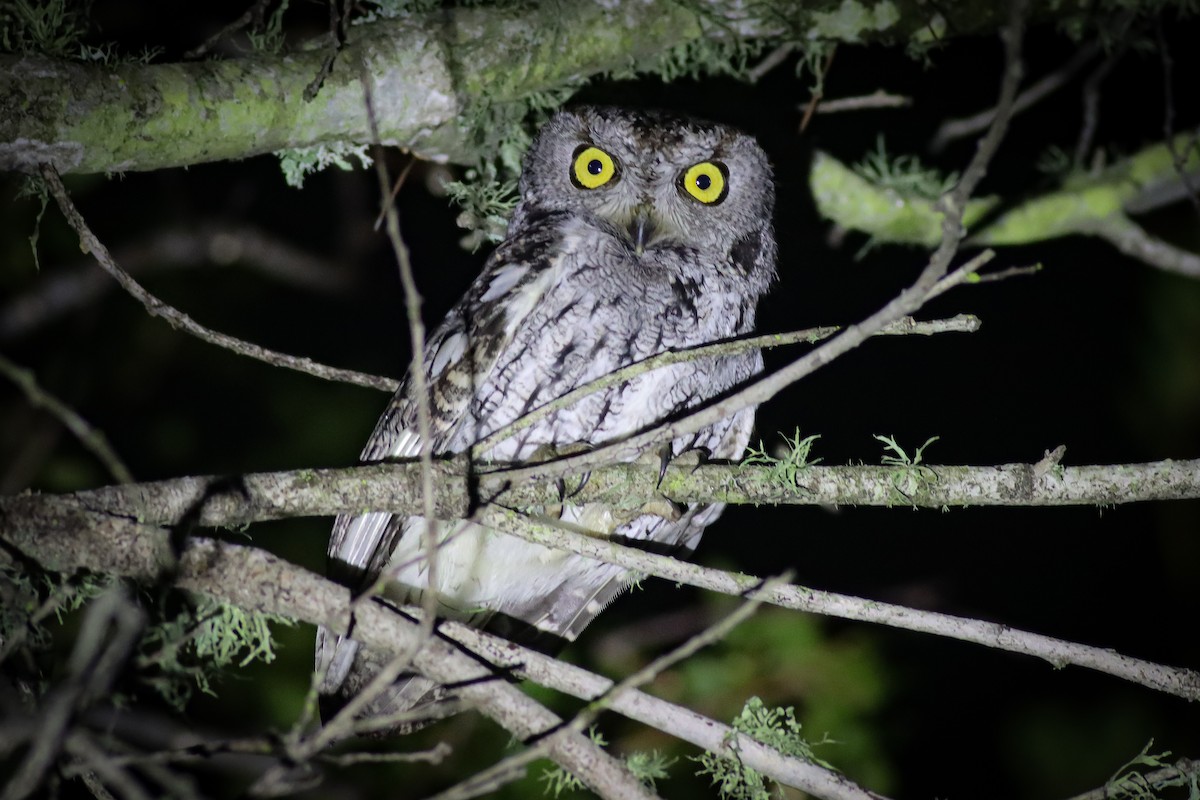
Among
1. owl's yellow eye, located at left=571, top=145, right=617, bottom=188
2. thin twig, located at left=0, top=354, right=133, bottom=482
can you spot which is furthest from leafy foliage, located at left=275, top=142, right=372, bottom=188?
thin twig, located at left=0, top=354, right=133, bottom=482

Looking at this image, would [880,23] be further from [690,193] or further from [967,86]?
[967,86]

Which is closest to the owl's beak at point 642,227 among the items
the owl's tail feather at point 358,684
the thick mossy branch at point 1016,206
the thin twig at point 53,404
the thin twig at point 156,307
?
the thin twig at point 156,307

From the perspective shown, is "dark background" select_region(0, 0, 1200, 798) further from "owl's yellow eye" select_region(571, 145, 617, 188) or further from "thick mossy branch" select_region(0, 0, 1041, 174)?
"owl's yellow eye" select_region(571, 145, 617, 188)

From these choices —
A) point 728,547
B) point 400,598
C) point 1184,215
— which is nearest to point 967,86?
point 1184,215

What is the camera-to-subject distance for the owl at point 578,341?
8.11 feet

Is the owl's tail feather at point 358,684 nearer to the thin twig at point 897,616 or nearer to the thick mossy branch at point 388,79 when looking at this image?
the thin twig at point 897,616

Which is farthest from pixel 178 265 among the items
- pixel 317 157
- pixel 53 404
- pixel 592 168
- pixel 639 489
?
pixel 53 404

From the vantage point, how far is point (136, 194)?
556 centimetres

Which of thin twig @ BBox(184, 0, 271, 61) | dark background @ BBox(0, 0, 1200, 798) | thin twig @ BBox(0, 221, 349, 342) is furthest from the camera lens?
dark background @ BBox(0, 0, 1200, 798)

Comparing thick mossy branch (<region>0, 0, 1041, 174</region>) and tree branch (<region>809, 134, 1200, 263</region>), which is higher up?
tree branch (<region>809, 134, 1200, 263</region>)

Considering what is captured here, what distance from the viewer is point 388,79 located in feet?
9.00

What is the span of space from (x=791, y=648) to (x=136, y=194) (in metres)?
4.71

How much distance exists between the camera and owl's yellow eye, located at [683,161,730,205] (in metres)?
2.83

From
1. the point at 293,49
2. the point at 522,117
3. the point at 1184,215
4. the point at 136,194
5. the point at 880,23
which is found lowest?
the point at 293,49
